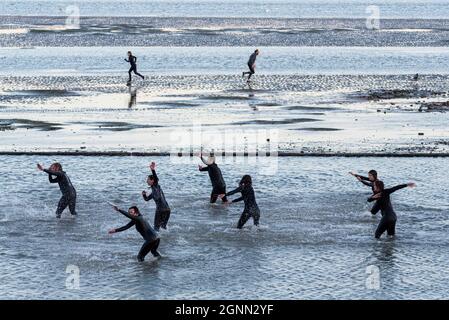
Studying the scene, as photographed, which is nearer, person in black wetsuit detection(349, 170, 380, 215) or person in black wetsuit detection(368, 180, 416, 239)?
person in black wetsuit detection(368, 180, 416, 239)

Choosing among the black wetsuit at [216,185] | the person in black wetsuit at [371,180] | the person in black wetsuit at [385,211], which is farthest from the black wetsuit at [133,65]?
the person in black wetsuit at [385,211]

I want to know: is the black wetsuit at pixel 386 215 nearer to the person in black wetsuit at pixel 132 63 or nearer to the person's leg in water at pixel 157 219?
the person's leg in water at pixel 157 219

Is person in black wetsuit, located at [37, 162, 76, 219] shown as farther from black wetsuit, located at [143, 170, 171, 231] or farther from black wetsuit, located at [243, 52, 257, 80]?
black wetsuit, located at [243, 52, 257, 80]

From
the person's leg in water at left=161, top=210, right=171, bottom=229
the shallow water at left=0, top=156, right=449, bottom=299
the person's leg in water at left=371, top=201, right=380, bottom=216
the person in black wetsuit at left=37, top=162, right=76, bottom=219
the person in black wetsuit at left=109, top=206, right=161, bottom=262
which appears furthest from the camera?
the person in black wetsuit at left=37, top=162, right=76, bottom=219

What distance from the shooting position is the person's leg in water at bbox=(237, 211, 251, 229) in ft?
98.7

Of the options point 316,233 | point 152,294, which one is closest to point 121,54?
point 316,233

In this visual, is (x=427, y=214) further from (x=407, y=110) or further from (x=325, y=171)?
(x=407, y=110)

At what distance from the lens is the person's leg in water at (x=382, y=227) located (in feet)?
94.4

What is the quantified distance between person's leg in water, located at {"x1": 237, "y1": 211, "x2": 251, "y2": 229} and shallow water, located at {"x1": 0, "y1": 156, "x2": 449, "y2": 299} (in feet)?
0.94

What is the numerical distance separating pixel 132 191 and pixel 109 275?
921cm

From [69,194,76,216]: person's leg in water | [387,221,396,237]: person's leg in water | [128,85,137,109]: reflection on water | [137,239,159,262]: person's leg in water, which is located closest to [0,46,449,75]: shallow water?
[128,85,137,109]: reflection on water

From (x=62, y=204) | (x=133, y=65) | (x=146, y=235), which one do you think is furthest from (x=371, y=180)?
(x=133, y=65)

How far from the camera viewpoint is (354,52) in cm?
8662

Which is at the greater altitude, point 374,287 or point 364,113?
point 364,113
